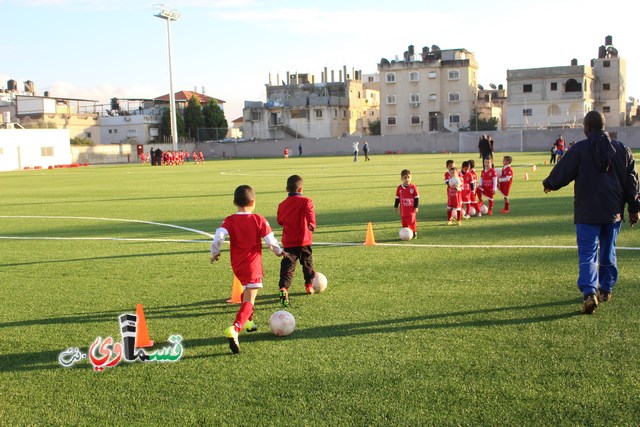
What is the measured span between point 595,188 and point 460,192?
7.43 metres

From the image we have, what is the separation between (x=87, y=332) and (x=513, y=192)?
58.1ft

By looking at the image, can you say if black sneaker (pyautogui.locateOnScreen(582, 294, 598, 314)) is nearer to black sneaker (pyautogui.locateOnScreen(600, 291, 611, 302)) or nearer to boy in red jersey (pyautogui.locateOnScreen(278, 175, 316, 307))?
black sneaker (pyautogui.locateOnScreen(600, 291, 611, 302))

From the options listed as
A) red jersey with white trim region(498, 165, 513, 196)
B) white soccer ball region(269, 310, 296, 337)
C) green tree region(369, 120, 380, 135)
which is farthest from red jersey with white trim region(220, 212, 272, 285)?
green tree region(369, 120, 380, 135)

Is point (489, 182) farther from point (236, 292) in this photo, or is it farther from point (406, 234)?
point (236, 292)

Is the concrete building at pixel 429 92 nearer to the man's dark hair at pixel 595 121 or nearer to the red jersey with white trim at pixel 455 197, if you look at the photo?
A: the red jersey with white trim at pixel 455 197

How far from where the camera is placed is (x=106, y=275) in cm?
940

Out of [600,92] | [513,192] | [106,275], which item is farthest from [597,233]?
[600,92]

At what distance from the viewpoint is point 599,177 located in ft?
21.8

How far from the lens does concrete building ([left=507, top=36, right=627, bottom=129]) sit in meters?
81.7

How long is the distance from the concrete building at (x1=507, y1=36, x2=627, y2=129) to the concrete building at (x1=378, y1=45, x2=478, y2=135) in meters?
9.92

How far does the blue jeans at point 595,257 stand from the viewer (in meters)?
6.57

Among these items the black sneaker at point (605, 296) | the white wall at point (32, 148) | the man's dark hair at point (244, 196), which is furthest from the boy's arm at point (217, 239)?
the white wall at point (32, 148)

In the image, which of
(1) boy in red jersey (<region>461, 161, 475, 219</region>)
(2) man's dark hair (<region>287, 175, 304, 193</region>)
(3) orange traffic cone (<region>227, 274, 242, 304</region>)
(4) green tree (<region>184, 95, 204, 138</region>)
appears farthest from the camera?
(4) green tree (<region>184, 95, 204, 138</region>)

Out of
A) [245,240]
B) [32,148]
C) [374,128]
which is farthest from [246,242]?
[374,128]
